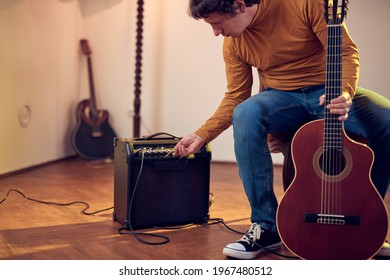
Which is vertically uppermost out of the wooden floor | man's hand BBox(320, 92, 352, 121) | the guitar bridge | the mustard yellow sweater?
the mustard yellow sweater

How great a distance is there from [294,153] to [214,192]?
48.9 inches

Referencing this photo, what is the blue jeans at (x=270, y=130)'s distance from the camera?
171cm

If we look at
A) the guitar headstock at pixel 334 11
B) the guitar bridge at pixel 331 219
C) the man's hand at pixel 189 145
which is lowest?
the guitar bridge at pixel 331 219

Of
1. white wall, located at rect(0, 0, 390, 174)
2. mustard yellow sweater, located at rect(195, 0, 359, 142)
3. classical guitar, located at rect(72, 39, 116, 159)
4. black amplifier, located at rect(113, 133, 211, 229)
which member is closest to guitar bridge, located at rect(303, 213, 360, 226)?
mustard yellow sweater, located at rect(195, 0, 359, 142)

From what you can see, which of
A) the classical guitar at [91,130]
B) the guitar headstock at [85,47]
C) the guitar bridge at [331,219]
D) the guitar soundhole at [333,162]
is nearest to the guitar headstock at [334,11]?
the guitar soundhole at [333,162]

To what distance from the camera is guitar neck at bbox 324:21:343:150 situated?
1544mm

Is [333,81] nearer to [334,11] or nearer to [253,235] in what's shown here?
[334,11]

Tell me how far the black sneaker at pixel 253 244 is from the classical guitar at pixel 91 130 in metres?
2.20

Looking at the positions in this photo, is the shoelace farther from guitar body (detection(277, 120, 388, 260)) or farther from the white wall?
the white wall

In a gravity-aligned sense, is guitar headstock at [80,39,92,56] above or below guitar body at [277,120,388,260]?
above

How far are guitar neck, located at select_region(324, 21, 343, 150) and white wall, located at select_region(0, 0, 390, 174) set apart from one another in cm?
198

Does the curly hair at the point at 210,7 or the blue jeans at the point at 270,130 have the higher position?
the curly hair at the point at 210,7

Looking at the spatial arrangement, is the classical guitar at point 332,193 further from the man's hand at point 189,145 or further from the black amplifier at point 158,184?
the black amplifier at point 158,184
